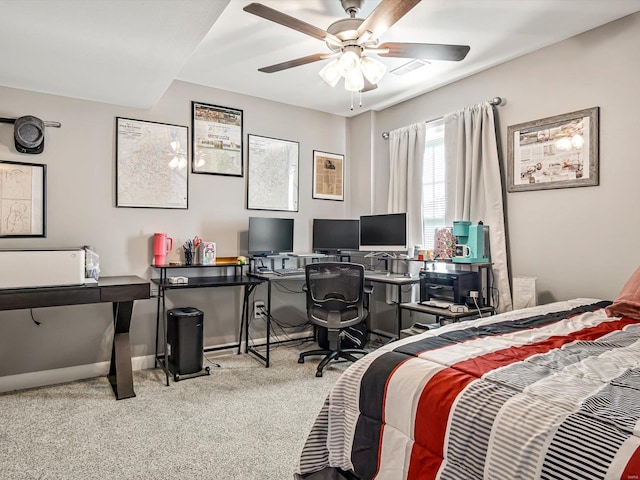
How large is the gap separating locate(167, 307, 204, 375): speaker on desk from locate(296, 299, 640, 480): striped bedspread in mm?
1935

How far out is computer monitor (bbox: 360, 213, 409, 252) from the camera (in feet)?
12.7

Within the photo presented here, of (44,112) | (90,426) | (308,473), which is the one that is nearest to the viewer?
(308,473)

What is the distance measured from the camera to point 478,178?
11.5 feet

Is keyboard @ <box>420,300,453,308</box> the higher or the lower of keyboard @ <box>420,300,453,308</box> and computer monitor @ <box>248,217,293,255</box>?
the lower

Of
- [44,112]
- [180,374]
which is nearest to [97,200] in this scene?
[44,112]

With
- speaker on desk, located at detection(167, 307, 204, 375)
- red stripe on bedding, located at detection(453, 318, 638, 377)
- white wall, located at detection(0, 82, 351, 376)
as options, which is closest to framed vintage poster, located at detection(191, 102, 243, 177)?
white wall, located at detection(0, 82, 351, 376)

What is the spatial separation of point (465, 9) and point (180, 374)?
11.0 ft

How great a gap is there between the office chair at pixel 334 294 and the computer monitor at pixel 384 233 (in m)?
0.75

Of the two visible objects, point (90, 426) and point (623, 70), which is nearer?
point (90, 426)

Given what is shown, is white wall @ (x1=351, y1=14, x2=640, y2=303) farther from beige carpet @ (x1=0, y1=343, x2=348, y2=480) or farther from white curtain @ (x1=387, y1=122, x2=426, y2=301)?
beige carpet @ (x1=0, y1=343, x2=348, y2=480)

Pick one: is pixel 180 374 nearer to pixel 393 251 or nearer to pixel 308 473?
pixel 308 473

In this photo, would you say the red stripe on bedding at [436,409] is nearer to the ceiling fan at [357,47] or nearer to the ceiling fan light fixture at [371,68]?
the ceiling fan at [357,47]

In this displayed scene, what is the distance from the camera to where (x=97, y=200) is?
331 centimetres

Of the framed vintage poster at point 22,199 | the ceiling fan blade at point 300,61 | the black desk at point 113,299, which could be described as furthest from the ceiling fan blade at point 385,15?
the framed vintage poster at point 22,199
